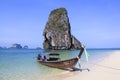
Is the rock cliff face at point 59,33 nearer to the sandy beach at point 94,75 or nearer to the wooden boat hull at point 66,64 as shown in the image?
the wooden boat hull at point 66,64

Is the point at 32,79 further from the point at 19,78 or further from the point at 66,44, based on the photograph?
the point at 66,44

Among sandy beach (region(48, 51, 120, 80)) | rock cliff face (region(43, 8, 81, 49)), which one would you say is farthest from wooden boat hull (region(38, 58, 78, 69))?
rock cliff face (region(43, 8, 81, 49))

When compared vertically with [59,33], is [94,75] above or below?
below

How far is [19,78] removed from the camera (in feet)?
56.0

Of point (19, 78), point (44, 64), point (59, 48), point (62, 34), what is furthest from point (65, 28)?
point (19, 78)

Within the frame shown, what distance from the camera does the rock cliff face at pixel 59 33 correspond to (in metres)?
97.9

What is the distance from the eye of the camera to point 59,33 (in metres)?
100

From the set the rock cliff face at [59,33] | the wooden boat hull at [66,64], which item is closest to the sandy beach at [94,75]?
the wooden boat hull at [66,64]

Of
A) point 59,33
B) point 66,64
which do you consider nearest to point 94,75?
point 66,64

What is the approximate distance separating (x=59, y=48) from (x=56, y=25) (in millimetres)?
12698

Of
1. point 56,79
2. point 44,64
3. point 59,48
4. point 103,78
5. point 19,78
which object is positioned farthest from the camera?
point 59,48

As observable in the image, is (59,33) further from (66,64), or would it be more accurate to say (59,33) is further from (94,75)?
(94,75)

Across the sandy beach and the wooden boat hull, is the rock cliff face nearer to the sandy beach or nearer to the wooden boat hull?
the wooden boat hull

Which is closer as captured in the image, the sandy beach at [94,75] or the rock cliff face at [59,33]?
the sandy beach at [94,75]
